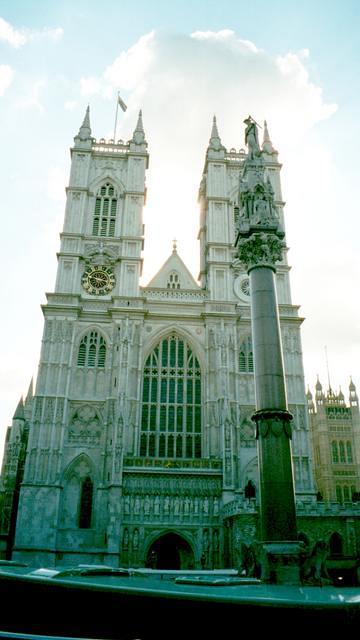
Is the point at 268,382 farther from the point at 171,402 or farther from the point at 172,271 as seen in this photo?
the point at 172,271

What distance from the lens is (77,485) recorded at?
33.9 m

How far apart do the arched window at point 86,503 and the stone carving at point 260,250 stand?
900 inches

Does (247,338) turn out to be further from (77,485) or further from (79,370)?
(77,485)

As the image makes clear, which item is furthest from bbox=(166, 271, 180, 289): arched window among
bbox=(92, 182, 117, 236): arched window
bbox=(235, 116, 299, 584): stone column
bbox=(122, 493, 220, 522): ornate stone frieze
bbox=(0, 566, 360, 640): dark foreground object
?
bbox=(0, 566, 360, 640): dark foreground object

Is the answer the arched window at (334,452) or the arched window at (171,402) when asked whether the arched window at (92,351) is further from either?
the arched window at (334,452)

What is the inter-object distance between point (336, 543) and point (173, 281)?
2406cm

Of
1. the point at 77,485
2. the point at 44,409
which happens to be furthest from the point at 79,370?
the point at 77,485

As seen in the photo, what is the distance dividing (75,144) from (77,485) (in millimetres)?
30191

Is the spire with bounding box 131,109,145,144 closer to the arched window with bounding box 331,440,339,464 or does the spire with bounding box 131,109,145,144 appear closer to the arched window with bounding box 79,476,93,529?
the arched window with bounding box 79,476,93,529

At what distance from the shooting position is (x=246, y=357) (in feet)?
129

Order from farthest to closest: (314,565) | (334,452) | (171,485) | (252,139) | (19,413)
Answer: (334,452)
(19,413)
(171,485)
(252,139)
(314,565)

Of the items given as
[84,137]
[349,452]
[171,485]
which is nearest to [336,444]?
[349,452]

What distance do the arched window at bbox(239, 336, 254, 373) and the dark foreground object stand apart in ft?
114

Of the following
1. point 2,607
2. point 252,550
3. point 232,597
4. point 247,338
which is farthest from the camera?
point 247,338
